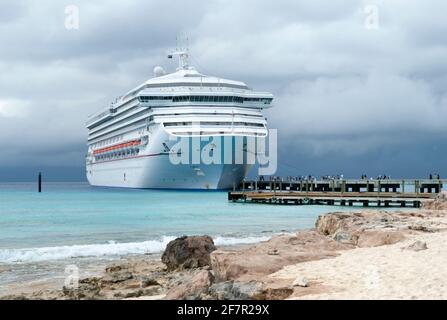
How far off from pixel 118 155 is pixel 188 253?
58.2 meters

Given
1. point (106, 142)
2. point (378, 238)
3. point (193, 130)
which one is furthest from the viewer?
point (106, 142)

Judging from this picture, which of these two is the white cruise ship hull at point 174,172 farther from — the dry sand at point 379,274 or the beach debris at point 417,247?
the dry sand at point 379,274

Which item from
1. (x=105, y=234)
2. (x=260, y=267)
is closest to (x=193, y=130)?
(x=105, y=234)

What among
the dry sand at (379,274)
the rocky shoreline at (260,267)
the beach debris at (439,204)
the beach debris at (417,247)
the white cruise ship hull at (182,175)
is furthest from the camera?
the white cruise ship hull at (182,175)

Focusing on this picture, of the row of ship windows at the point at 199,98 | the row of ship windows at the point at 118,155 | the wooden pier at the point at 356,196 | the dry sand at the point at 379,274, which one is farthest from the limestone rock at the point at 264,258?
the row of ship windows at the point at 118,155

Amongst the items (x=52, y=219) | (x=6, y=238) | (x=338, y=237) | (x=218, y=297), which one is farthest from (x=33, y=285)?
(x=52, y=219)

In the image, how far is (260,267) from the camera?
30.1 feet

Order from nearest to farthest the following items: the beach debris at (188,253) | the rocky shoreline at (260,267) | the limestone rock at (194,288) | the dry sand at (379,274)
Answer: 1. the dry sand at (379,274)
2. the rocky shoreline at (260,267)
3. the limestone rock at (194,288)
4. the beach debris at (188,253)

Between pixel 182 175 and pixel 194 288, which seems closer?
pixel 194 288

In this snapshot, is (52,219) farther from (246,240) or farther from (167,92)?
(167,92)

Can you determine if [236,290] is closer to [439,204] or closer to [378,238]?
[378,238]

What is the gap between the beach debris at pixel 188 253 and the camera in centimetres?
1270

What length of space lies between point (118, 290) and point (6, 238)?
46.8ft

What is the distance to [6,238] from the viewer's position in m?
23.2
